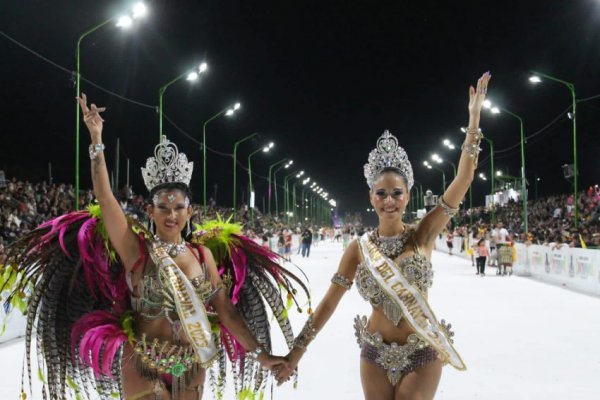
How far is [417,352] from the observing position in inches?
162

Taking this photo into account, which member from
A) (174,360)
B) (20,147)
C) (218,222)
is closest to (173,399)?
(174,360)

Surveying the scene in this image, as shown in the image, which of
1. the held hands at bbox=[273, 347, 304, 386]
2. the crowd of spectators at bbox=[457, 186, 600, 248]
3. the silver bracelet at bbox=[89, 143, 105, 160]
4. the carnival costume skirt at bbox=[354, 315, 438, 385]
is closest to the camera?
the silver bracelet at bbox=[89, 143, 105, 160]

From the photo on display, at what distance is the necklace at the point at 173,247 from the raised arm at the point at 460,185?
1582 mm

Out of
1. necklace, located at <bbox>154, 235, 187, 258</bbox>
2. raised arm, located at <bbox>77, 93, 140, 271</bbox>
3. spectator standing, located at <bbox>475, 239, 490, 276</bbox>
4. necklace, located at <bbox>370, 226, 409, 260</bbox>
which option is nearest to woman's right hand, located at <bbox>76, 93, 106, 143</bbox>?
raised arm, located at <bbox>77, 93, 140, 271</bbox>

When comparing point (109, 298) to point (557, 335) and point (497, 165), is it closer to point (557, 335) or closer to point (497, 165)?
point (557, 335)

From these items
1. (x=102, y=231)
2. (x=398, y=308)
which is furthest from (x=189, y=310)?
(x=398, y=308)

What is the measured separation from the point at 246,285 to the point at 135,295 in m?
0.90

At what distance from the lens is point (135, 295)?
13.2 feet

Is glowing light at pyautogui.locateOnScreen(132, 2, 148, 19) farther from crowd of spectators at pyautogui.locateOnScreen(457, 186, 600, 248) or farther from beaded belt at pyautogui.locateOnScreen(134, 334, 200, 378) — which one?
crowd of spectators at pyautogui.locateOnScreen(457, 186, 600, 248)

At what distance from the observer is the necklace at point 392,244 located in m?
4.42

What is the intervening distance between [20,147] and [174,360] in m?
28.7

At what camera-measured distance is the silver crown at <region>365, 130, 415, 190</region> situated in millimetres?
4645

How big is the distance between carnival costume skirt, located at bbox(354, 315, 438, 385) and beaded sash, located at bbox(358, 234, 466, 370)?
0.05 meters

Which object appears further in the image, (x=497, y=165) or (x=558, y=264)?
(x=497, y=165)
